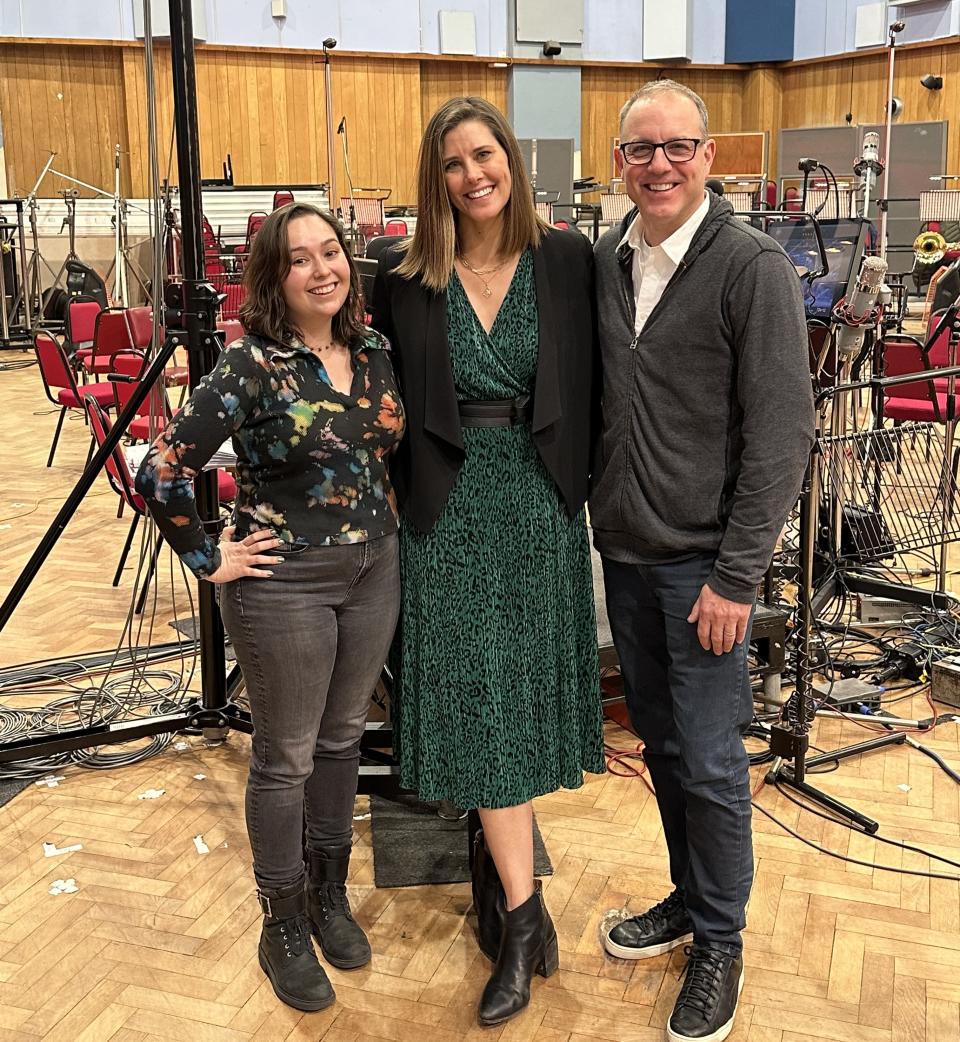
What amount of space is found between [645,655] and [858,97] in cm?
1663

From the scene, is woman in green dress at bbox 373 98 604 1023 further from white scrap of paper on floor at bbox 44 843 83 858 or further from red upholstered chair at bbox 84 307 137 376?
red upholstered chair at bbox 84 307 137 376

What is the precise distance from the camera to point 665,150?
5.88 ft

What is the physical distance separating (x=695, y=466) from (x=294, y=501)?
0.69m

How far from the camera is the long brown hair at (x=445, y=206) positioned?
1.90 m

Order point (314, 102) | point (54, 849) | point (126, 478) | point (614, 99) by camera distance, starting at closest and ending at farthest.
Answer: point (54, 849)
point (126, 478)
point (314, 102)
point (614, 99)

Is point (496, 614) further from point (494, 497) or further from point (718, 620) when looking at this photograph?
point (718, 620)

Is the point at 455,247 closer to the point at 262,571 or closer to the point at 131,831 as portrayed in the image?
the point at 262,571

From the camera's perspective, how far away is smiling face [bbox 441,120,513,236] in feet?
6.16

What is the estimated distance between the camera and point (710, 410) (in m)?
1.86

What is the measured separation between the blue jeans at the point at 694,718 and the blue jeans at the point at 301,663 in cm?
44

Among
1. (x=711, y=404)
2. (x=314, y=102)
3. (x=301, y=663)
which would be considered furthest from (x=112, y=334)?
(x=314, y=102)

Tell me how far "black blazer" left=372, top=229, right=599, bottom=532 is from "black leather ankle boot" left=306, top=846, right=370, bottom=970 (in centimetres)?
74

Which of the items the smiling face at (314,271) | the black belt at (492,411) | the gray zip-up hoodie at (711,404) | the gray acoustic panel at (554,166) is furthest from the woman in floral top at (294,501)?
the gray acoustic panel at (554,166)

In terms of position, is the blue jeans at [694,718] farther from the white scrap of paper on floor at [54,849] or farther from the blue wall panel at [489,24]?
the blue wall panel at [489,24]
